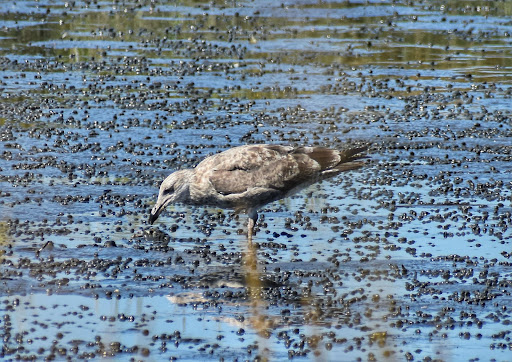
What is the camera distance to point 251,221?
468 inches

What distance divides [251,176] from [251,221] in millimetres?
537

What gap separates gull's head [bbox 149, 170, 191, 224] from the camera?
38.3 ft

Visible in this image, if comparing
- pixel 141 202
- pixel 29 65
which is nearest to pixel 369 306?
pixel 141 202

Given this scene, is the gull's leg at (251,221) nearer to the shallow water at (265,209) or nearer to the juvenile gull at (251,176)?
the juvenile gull at (251,176)

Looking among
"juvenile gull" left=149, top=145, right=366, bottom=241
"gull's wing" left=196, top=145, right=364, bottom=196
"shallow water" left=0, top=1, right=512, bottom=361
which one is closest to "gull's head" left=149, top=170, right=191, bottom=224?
"juvenile gull" left=149, top=145, right=366, bottom=241

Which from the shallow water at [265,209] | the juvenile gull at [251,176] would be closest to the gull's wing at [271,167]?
the juvenile gull at [251,176]

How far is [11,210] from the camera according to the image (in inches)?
495

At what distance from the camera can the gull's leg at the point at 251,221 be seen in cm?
1180

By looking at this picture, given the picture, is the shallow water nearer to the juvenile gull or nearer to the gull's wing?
the juvenile gull

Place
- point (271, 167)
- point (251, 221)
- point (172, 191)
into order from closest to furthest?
point (172, 191)
point (251, 221)
point (271, 167)

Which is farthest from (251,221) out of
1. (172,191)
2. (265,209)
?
(265,209)

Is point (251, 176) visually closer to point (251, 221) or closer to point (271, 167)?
point (271, 167)

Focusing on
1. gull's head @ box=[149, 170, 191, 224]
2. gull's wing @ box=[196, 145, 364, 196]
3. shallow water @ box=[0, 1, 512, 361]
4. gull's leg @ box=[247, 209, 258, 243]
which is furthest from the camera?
gull's wing @ box=[196, 145, 364, 196]

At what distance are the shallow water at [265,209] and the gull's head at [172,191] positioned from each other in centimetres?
39
